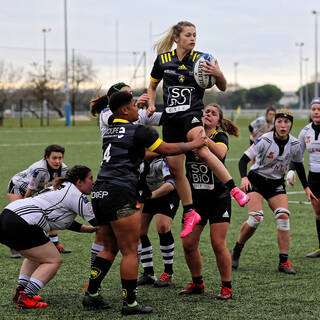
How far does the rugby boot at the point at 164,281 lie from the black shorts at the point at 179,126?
1572mm

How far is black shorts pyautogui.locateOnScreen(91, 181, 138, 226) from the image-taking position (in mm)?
5012

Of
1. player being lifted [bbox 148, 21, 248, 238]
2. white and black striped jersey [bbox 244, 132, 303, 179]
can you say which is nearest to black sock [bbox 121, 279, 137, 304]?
player being lifted [bbox 148, 21, 248, 238]

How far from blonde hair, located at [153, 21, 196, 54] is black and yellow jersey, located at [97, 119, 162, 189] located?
4.73ft

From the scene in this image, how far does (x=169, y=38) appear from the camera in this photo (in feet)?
20.2

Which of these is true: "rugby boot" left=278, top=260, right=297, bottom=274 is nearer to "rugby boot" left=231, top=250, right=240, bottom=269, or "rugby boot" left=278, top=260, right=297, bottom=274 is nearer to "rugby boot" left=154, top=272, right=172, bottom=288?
"rugby boot" left=231, top=250, right=240, bottom=269

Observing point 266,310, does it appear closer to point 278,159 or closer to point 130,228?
point 130,228

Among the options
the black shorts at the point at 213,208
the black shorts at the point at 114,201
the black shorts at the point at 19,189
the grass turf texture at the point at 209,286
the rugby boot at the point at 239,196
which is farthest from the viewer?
the black shorts at the point at 19,189

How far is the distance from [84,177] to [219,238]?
1471 mm

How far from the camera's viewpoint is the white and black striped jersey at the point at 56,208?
5449mm

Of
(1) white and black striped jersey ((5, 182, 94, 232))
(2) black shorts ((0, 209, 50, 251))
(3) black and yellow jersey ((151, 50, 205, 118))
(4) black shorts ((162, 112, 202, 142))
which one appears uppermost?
(3) black and yellow jersey ((151, 50, 205, 118))

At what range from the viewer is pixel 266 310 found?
209 inches

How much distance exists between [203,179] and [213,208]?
0.33 metres

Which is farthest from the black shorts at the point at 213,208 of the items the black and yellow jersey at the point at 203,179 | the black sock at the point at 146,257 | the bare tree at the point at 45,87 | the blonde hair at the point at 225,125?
the bare tree at the point at 45,87

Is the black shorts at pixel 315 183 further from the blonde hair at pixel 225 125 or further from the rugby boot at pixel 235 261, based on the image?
the blonde hair at pixel 225 125
